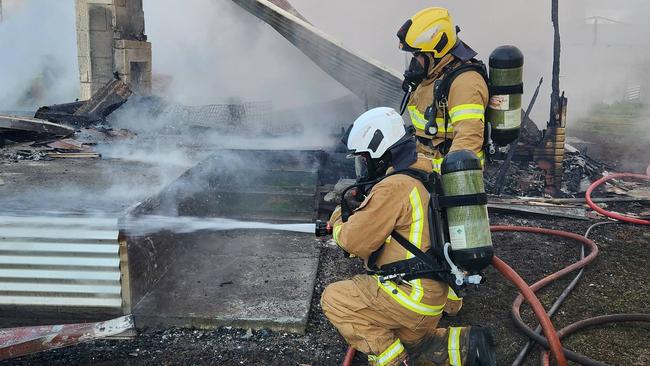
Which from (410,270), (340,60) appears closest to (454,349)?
(410,270)

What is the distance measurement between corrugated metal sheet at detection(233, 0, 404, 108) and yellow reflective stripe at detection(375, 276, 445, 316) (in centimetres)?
494

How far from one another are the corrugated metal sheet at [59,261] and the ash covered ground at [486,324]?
16.4 inches

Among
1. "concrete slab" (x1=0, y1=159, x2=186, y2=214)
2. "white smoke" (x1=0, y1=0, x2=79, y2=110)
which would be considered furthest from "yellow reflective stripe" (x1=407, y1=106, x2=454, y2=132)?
"white smoke" (x1=0, y1=0, x2=79, y2=110)

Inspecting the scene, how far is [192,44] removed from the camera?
520 inches

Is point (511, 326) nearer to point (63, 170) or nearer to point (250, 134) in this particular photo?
point (63, 170)

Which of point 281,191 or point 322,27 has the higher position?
point 322,27

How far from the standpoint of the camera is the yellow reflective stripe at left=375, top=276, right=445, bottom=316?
3021mm

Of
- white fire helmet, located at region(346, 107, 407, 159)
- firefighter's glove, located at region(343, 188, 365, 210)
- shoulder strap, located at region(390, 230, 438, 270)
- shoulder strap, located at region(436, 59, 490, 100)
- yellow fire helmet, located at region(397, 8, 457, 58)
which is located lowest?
shoulder strap, located at region(390, 230, 438, 270)

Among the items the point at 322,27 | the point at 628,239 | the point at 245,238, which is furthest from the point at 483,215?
→ the point at 322,27

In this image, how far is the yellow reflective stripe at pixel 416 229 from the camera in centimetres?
294

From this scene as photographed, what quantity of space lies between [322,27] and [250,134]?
545cm

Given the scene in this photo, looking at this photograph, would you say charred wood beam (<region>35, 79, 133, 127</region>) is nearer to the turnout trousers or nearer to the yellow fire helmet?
the yellow fire helmet

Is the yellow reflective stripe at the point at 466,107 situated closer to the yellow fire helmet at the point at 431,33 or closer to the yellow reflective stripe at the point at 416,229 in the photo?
the yellow fire helmet at the point at 431,33

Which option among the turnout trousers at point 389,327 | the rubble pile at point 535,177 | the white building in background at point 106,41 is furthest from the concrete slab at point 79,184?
the white building in background at point 106,41
